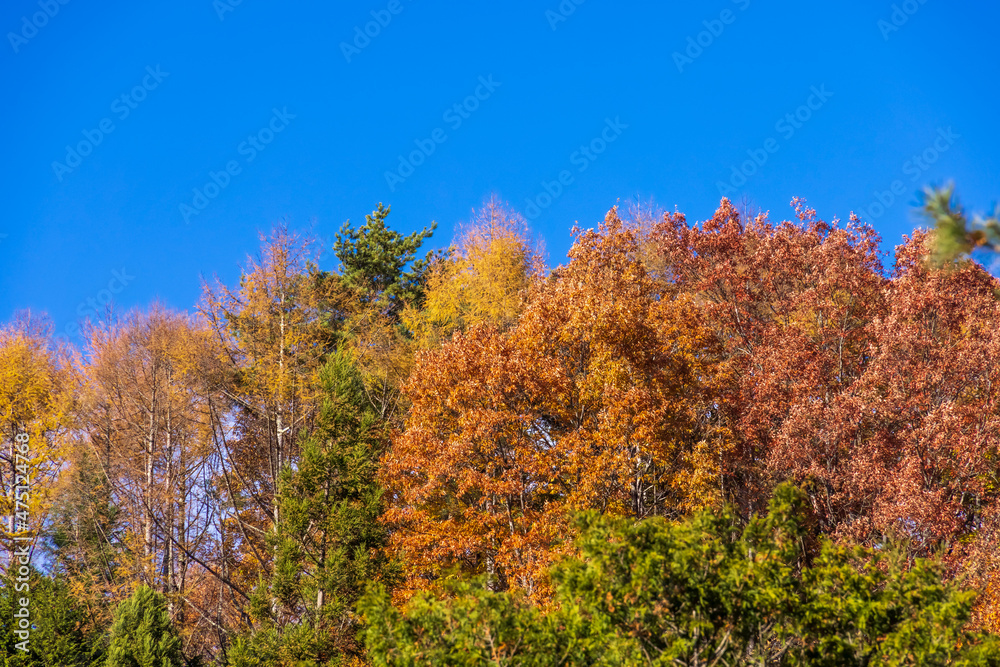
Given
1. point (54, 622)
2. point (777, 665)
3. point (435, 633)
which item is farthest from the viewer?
point (54, 622)

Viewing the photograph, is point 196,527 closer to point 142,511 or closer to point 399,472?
point 142,511

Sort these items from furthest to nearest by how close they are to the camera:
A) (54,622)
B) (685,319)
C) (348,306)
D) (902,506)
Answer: (348,306) < (54,622) < (685,319) < (902,506)

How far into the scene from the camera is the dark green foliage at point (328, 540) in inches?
758

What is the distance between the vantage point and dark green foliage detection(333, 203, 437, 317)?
34.8 m

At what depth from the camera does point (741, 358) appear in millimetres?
22078

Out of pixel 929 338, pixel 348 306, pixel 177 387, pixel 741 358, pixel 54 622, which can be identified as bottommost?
pixel 54 622

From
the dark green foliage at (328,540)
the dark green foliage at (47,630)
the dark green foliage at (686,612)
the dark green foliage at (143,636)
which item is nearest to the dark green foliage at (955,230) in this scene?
the dark green foliage at (686,612)

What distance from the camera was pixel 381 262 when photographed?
3591cm

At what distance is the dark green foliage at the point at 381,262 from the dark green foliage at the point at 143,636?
15825 mm

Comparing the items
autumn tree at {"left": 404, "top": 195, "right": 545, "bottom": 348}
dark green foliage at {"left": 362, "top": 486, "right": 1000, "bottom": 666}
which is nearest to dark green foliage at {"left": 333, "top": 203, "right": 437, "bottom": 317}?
autumn tree at {"left": 404, "top": 195, "right": 545, "bottom": 348}

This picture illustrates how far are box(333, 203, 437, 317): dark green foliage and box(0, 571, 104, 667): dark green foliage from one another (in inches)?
636

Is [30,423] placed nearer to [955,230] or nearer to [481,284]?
[481,284]

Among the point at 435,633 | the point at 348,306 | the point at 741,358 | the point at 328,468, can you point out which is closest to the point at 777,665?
the point at 435,633

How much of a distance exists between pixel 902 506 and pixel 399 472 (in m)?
11.7
